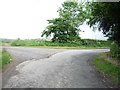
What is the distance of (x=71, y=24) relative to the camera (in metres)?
28.6

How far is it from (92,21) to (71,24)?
14.8m

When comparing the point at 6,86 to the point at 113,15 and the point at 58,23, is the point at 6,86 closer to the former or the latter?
the point at 113,15

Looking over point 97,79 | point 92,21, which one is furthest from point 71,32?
point 97,79

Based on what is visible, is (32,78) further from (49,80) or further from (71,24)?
(71,24)

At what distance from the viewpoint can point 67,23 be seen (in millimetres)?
28500

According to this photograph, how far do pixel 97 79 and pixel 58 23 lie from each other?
23831mm

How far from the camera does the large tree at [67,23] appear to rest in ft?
90.2

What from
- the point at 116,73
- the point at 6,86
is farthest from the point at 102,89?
the point at 6,86

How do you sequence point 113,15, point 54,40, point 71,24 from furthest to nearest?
1. point 71,24
2. point 54,40
3. point 113,15

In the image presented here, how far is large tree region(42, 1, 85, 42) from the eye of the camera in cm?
2748

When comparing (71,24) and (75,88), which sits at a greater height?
(71,24)

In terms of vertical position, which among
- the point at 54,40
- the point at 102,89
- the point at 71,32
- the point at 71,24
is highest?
the point at 71,24

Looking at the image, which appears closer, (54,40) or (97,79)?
(97,79)

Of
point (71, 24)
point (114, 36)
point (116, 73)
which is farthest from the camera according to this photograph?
point (71, 24)
